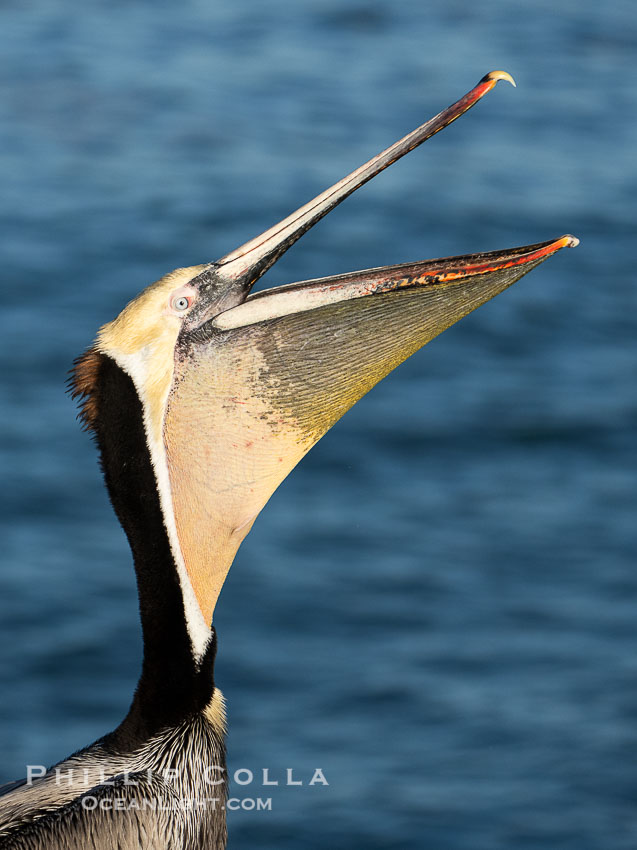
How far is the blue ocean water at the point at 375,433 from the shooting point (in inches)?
249

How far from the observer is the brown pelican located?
12.2 ft

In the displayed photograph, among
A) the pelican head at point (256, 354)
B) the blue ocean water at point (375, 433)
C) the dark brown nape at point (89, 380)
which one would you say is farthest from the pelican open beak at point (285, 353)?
the blue ocean water at point (375, 433)

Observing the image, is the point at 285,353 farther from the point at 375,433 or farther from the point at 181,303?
the point at 375,433

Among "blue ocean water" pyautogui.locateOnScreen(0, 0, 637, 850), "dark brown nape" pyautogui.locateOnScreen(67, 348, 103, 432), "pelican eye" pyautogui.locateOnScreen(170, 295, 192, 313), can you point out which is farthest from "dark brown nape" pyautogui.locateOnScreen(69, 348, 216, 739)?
"blue ocean water" pyautogui.locateOnScreen(0, 0, 637, 850)

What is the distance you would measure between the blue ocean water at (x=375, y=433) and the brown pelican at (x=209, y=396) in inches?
92.0

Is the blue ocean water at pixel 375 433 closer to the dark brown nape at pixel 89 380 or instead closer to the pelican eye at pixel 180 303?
the dark brown nape at pixel 89 380

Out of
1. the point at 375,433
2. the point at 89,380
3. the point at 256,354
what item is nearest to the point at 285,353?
the point at 256,354

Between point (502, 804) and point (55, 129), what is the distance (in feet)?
23.5

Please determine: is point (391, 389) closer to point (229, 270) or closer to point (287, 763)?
point (287, 763)

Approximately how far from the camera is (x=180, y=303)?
12.4 ft

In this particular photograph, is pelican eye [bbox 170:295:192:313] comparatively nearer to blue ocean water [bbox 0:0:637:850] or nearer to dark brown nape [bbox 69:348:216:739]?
dark brown nape [bbox 69:348:216:739]

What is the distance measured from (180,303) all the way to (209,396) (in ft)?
0.82

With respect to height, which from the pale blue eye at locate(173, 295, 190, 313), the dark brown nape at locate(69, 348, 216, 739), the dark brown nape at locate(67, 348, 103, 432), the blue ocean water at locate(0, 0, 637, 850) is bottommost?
the dark brown nape at locate(69, 348, 216, 739)

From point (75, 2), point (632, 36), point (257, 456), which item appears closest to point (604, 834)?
point (257, 456)
